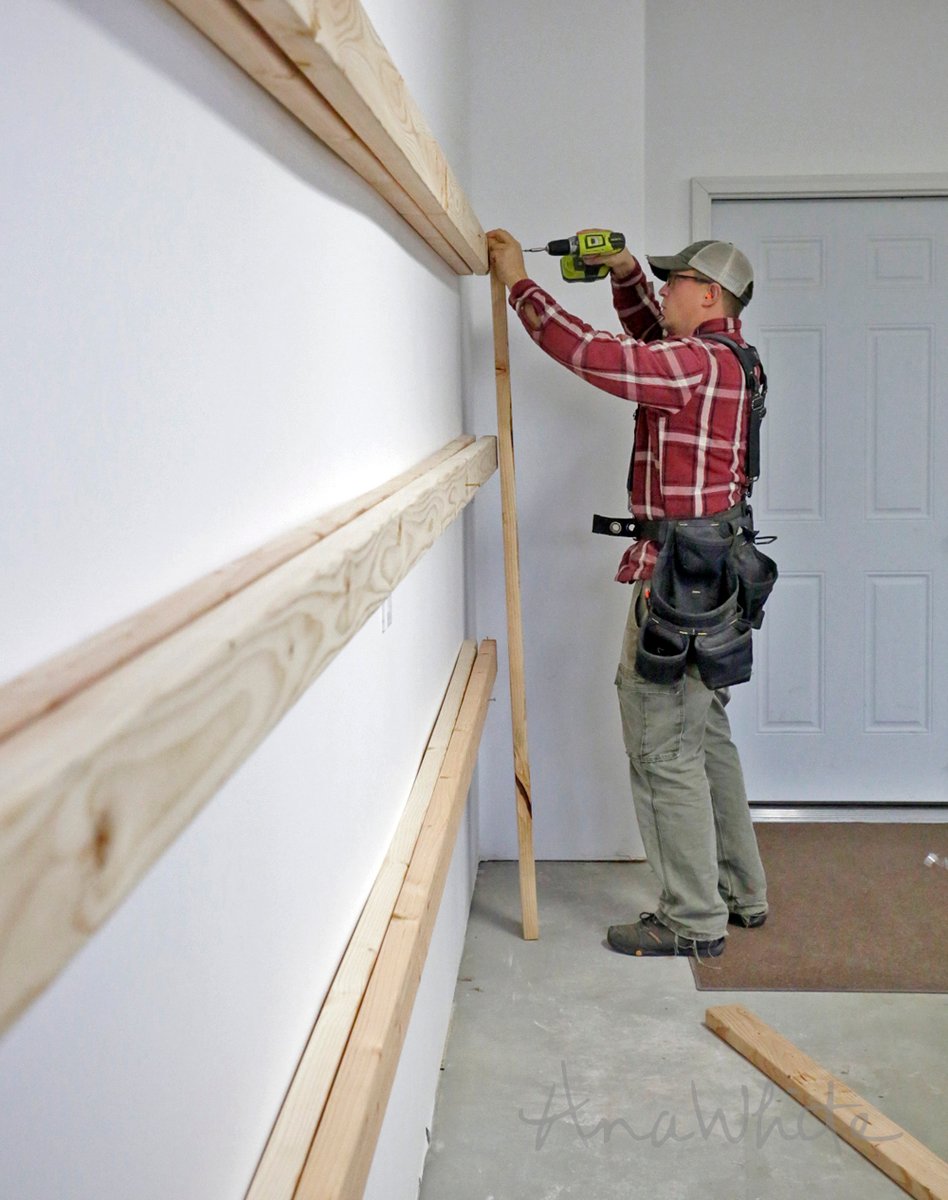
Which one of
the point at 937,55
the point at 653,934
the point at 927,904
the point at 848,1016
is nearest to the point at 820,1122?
the point at 848,1016

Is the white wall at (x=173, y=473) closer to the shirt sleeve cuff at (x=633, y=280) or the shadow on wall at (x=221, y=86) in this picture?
the shadow on wall at (x=221, y=86)

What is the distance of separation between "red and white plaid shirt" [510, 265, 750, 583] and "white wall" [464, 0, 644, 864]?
0.57 meters

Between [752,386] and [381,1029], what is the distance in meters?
2.29

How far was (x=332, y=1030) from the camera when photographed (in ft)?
4.03

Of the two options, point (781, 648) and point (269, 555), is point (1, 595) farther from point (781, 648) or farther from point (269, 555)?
point (781, 648)

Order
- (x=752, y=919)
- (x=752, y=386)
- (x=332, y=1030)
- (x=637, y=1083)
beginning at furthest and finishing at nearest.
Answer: (x=752, y=919) < (x=752, y=386) < (x=637, y=1083) < (x=332, y=1030)

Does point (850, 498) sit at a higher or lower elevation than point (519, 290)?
lower

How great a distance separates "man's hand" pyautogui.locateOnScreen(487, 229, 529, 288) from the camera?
3.16 meters

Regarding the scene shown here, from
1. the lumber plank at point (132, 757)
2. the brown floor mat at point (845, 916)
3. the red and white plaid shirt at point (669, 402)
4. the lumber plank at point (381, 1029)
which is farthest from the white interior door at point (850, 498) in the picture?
the lumber plank at point (132, 757)

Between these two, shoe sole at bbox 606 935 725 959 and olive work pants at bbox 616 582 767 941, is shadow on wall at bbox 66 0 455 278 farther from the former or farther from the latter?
shoe sole at bbox 606 935 725 959

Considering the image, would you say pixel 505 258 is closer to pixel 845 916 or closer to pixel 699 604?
pixel 699 604

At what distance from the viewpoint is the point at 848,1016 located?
289 centimetres

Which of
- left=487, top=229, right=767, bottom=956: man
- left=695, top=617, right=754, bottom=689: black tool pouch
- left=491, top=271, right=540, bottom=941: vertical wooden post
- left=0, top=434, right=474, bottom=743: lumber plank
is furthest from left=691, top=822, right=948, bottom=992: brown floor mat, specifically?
left=0, top=434, right=474, bottom=743: lumber plank

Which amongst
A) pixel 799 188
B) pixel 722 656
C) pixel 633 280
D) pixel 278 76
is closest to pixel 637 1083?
pixel 722 656
